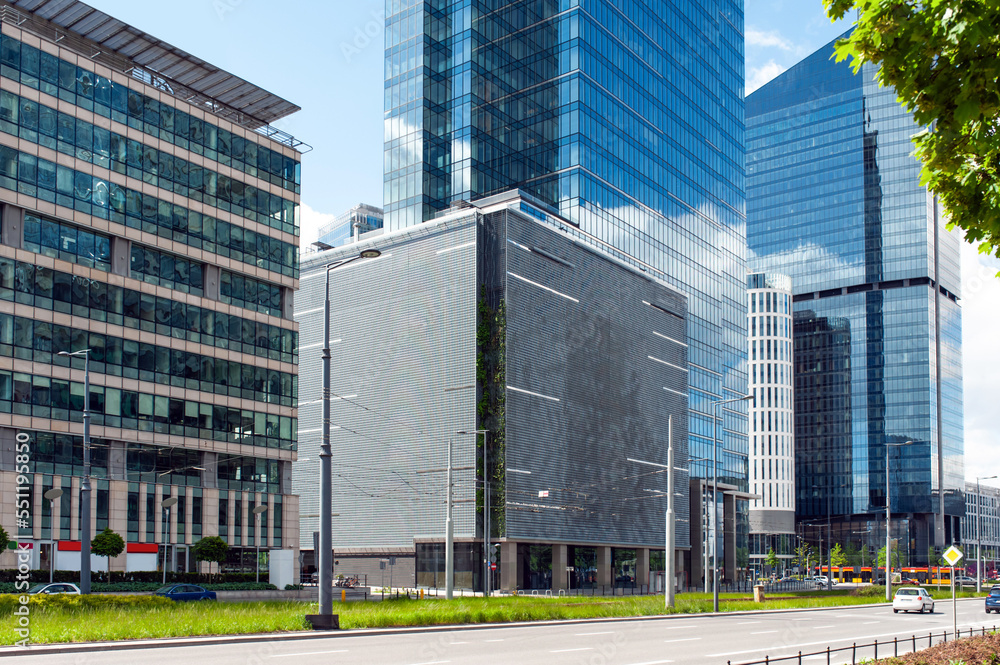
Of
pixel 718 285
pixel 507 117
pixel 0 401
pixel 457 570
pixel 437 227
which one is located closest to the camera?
pixel 0 401

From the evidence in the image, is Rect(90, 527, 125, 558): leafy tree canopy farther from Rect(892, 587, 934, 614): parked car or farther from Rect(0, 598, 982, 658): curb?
Rect(892, 587, 934, 614): parked car

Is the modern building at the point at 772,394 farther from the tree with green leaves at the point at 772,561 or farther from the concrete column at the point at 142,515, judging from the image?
the concrete column at the point at 142,515

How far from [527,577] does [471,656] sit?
197 ft

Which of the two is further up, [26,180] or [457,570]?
[26,180]

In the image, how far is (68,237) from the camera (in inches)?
2207

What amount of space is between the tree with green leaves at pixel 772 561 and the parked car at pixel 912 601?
121 meters

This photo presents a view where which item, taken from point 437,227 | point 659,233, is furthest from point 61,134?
point 659,233

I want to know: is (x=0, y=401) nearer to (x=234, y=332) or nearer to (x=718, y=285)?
(x=234, y=332)

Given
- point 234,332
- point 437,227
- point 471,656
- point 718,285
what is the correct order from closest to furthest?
point 471,656 → point 234,332 → point 437,227 → point 718,285

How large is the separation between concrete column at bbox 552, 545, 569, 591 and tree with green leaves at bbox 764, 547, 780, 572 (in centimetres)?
9763

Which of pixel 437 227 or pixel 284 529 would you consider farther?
pixel 437 227

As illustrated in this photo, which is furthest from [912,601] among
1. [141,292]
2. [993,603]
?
[141,292]

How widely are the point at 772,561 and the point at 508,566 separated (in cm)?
10504

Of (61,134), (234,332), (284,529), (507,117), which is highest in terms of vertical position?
(507,117)
